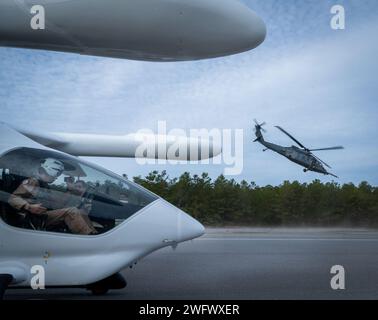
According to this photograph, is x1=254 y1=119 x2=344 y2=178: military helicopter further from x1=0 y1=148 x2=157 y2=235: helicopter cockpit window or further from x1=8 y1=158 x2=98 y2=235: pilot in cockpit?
x1=8 y1=158 x2=98 y2=235: pilot in cockpit

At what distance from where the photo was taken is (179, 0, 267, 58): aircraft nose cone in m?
2.84

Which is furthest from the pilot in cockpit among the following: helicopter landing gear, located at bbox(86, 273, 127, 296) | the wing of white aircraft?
helicopter landing gear, located at bbox(86, 273, 127, 296)

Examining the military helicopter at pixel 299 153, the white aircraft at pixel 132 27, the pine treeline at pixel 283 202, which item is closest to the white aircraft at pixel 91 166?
the white aircraft at pixel 132 27

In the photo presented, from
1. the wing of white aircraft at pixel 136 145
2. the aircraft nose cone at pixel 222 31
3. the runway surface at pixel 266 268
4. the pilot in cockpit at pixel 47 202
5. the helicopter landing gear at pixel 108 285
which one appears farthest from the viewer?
the helicopter landing gear at pixel 108 285

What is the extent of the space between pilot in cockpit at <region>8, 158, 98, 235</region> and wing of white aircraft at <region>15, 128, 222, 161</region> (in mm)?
214

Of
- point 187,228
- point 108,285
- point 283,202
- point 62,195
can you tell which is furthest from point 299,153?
point 108,285

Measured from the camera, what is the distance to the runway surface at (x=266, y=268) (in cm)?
269

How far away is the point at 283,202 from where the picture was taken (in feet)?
8.59

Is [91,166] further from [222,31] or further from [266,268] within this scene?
[266,268]

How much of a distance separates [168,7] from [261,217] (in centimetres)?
126

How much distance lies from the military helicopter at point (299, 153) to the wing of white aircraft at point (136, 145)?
237mm

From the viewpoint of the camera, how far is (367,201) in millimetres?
2543

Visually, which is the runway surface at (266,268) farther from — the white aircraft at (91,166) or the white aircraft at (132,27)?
the white aircraft at (132,27)

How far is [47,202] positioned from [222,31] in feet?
4.83
